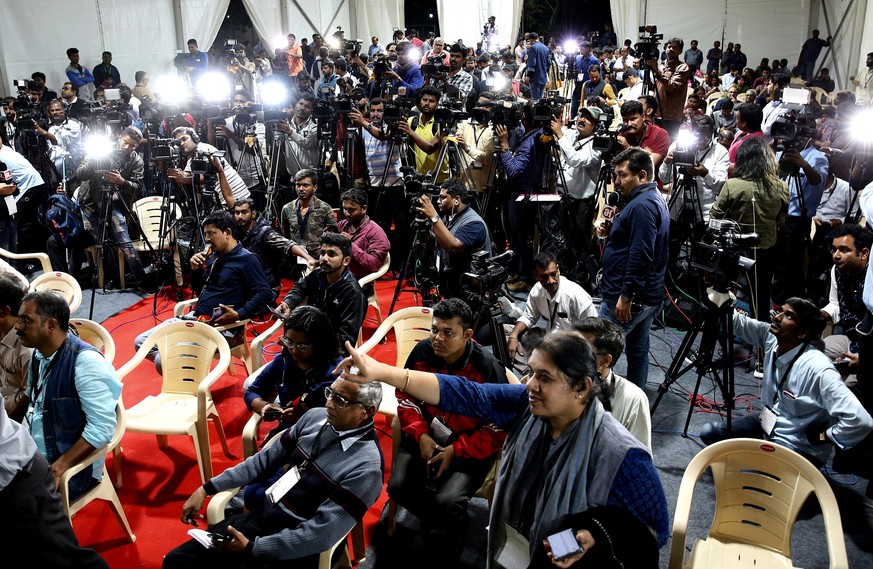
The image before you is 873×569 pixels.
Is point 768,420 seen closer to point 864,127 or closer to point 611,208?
point 611,208

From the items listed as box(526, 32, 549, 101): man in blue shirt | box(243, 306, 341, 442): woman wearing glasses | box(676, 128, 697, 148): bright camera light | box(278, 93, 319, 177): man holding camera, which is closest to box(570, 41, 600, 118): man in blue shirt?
box(526, 32, 549, 101): man in blue shirt

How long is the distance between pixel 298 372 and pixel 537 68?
26.0ft

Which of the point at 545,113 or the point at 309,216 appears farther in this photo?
the point at 309,216

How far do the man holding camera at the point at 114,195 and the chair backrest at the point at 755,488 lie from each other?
15.2ft

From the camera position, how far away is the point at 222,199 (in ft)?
17.6

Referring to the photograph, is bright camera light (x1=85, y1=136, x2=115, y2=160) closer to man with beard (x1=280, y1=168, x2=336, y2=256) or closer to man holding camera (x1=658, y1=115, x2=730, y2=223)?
man with beard (x1=280, y1=168, x2=336, y2=256)

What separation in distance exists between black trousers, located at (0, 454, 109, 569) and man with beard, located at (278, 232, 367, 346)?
1652 millimetres

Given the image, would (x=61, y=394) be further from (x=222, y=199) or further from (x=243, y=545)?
(x=222, y=199)

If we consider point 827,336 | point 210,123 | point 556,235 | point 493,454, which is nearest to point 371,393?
point 493,454

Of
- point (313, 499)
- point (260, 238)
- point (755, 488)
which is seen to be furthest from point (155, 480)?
point (755, 488)

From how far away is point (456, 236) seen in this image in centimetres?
408

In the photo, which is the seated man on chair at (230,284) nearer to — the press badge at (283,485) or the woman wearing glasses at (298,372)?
the woman wearing glasses at (298,372)

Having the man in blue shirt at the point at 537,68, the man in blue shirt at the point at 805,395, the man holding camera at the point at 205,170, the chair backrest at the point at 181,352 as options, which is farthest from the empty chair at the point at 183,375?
the man in blue shirt at the point at 537,68

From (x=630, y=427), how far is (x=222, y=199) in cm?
381
